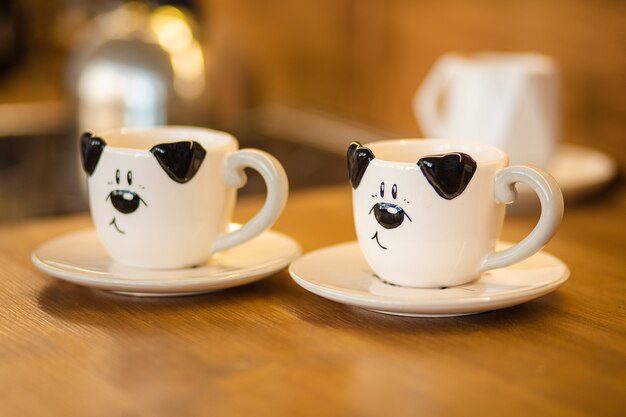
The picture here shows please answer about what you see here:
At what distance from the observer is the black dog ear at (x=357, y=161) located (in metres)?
0.58

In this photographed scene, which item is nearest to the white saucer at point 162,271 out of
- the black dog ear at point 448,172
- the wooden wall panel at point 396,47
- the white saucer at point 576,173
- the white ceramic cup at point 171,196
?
the white ceramic cup at point 171,196

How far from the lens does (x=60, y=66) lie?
1922 millimetres

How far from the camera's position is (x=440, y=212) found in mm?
561

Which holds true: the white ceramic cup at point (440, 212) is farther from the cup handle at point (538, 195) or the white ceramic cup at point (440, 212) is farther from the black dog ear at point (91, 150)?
the black dog ear at point (91, 150)

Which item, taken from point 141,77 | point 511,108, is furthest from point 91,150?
point 141,77

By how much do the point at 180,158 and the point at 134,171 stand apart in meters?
0.03

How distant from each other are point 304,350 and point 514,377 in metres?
0.12

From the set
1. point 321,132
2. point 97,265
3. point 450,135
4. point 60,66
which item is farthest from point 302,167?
point 60,66

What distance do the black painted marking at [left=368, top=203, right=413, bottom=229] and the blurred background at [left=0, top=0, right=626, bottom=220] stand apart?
1.74 ft

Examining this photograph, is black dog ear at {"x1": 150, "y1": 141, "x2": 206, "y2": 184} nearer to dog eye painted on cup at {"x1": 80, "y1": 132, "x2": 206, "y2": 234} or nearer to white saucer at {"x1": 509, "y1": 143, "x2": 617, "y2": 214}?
dog eye painted on cup at {"x1": 80, "y1": 132, "x2": 206, "y2": 234}

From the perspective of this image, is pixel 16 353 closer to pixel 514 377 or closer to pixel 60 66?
pixel 514 377

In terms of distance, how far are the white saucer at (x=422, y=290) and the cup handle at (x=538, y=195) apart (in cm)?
2

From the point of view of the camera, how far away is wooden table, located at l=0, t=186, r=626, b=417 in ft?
1.49

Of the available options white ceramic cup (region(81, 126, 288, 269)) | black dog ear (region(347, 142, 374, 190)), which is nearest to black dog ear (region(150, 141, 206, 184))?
white ceramic cup (region(81, 126, 288, 269))
